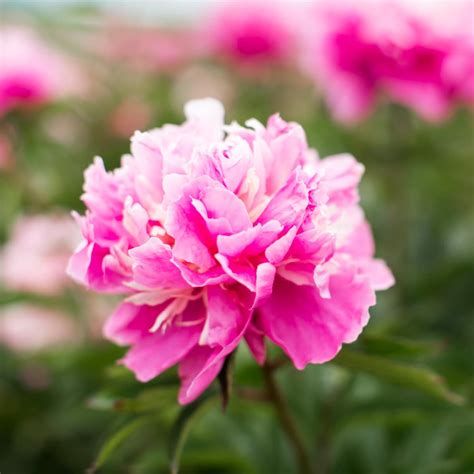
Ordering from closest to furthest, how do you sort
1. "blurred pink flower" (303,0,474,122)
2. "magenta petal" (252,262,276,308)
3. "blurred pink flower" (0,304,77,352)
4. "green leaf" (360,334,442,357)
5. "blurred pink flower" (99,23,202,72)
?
"magenta petal" (252,262,276,308), "green leaf" (360,334,442,357), "blurred pink flower" (303,0,474,122), "blurred pink flower" (0,304,77,352), "blurred pink flower" (99,23,202,72)

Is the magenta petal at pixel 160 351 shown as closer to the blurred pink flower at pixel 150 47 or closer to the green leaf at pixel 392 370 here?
the green leaf at pixel 392 370

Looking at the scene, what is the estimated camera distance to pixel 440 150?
1.25 m

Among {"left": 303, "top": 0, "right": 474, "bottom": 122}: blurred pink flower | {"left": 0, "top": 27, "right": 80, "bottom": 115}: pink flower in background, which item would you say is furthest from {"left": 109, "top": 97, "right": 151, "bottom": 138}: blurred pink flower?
{"left": 303, "top": 0, "right": 474, "bottom": 122}: blurred pink flower

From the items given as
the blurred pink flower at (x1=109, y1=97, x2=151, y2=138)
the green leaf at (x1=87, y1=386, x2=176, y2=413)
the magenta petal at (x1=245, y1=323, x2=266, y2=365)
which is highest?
the magenta petal at (x1=245, y1=323, x2=266, y2=365)

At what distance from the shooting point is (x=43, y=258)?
142 centimetres

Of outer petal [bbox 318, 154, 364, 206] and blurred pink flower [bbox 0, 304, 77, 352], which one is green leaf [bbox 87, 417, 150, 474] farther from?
blurred pink flower [bbox 0, 304, 77, 352]

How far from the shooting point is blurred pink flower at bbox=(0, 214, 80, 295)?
1398 mm

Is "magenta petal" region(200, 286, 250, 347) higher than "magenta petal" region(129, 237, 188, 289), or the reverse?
"magenta petal" region(129, 237, 188, 289)

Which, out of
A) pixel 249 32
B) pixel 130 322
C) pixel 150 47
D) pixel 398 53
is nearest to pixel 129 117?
pixel 249 32

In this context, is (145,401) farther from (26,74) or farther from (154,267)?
(26,74)

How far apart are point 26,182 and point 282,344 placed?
83 cm

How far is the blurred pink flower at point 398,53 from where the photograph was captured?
1048 mm

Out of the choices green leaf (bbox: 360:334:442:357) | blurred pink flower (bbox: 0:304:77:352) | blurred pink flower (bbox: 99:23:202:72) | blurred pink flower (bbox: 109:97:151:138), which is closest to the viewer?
green leaf (bbox: 360:334:442:357)

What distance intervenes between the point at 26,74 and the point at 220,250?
0.92m
